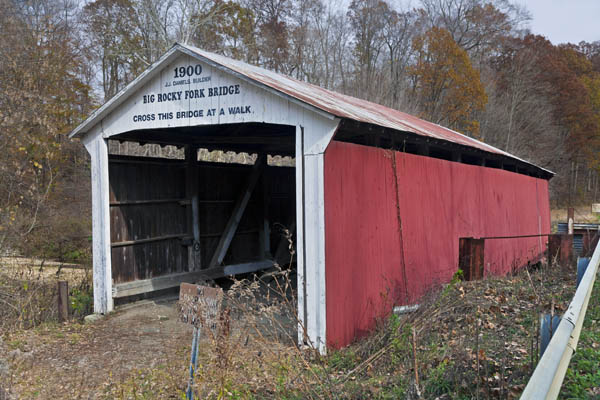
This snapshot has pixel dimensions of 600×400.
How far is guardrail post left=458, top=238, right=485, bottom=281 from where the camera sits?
7.75 m

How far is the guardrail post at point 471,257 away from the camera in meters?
7.75

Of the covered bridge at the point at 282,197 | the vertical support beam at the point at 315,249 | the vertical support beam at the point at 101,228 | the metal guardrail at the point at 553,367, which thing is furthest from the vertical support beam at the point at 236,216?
the metal guardrail at the point at 553,367

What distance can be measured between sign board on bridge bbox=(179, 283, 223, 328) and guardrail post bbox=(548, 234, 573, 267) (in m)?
7.41

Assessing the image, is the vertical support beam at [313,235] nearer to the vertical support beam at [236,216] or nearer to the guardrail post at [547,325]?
the guardrail post at [547,325]

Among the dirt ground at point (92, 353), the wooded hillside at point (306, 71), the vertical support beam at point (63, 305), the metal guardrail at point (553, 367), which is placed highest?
the wooded hillside at point (306, 71)

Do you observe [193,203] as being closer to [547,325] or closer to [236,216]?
[236,216]

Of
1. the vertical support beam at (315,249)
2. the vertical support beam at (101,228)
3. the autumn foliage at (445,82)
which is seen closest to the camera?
the vertical support beam at (315,249)

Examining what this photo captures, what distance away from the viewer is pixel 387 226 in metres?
7.30

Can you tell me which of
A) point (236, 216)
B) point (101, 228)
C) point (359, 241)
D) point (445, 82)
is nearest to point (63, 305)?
point (101, 228)

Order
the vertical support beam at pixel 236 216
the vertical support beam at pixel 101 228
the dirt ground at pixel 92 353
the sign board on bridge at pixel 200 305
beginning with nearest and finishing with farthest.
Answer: the sign board on bridge at pixel 200 305 → the dirt ground at pixel 92 353 → the vertical support beam at pixel 101 228 → the vertical support beam at pixel 236 216

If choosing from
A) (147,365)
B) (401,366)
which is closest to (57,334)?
(147,365)

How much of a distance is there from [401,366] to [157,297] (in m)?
5.96

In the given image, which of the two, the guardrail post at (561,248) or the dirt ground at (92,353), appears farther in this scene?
the guardrail post at (561,248)

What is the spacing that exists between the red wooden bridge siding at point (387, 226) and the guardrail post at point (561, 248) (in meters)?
1.50
